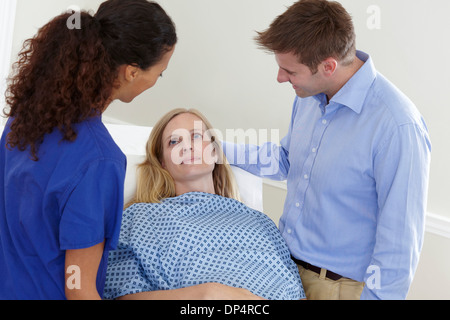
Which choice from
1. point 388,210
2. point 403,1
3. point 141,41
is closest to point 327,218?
point 388,210

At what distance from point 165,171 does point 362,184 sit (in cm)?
72

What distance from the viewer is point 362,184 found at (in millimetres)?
1285

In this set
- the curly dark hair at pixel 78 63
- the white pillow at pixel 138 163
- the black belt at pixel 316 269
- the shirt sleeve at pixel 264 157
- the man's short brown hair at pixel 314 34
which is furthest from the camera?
the white pillow at pixel 138 163

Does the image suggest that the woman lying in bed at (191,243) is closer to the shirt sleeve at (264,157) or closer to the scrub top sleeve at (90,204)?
the shirt sleeve at (264,157)

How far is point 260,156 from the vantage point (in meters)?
1.76

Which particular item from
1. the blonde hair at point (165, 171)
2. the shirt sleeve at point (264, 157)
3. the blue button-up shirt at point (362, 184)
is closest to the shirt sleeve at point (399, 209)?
the blue button-up shirt at point (362, 184)

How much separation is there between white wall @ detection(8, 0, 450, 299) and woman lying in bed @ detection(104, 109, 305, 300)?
2.21 ft

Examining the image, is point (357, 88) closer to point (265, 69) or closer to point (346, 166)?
point (346, 166)

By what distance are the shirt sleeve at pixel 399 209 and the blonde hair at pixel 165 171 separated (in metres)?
0.69

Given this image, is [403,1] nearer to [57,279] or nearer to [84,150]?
[84,150]

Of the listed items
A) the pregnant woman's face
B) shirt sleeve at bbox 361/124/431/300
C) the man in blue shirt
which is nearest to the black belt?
the man in blue shirt

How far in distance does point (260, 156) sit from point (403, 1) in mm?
755

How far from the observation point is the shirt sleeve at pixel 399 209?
115 cm
